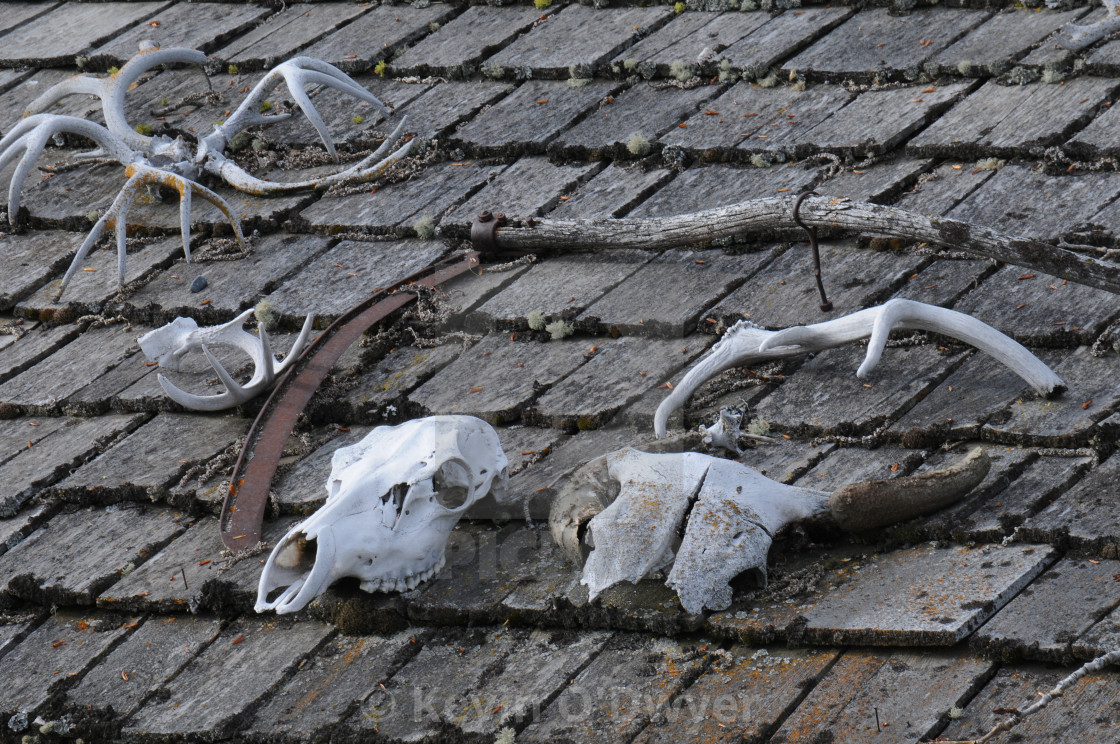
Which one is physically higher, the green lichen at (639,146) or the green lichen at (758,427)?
the green lichen at (639,146)

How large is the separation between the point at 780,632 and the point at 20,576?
214 cm

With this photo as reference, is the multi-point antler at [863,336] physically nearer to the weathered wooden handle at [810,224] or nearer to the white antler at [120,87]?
the weathered wooden handle at [810,224]

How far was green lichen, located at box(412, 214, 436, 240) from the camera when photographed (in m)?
4.77

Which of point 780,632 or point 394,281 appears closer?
point 780,632

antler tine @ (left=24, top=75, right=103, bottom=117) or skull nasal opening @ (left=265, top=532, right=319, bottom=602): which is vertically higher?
antler tine @ (left=24, top=75, right=103, bottom=117)

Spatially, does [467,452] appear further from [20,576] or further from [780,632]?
[20,576]

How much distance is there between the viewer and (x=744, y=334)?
3678mm

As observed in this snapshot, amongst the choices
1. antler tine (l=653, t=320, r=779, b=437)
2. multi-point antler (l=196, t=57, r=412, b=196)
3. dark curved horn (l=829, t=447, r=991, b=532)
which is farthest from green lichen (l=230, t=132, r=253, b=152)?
dark curved horn (l=829, t=447, r=991, b=532)

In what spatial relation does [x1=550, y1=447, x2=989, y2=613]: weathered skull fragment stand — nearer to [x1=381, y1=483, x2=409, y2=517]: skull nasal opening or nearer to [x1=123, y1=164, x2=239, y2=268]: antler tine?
[x1=381, y1=483, x2=409, y2=517]: skull nasal opening

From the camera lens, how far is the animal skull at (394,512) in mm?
3254

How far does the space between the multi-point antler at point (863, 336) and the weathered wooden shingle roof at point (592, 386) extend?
0.06 m

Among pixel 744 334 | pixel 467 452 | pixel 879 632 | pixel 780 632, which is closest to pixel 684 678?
pixel 780 632

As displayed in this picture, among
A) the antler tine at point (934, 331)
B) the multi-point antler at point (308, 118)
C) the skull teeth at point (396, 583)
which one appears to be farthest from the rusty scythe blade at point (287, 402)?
the antler tine at point (934, 331)

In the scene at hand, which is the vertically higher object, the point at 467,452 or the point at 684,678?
the point at 467,452
